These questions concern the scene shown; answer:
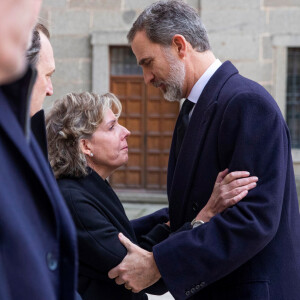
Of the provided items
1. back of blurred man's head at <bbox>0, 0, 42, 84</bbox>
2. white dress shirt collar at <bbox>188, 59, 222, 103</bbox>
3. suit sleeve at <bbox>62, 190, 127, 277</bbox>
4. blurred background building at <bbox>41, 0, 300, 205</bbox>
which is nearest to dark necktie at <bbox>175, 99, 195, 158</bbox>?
white dress shirt collar at <bbox>188, 59, 222, 103</bbox>

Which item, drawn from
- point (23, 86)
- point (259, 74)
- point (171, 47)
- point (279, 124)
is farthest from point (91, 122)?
point (259, 74)

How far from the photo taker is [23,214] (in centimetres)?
111

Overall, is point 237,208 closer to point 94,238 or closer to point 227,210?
point 227,210

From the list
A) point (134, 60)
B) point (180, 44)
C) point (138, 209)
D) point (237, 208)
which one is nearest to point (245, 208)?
point (237, 208)

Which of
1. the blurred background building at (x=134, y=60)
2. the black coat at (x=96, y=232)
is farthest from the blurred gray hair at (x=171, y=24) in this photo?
the blurred background building at (x=134, y=60)

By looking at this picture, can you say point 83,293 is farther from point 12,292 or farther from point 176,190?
point 12,292

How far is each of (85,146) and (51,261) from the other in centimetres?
128

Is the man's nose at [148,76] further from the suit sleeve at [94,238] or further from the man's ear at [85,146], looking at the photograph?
the suit sleeve at [94,238]

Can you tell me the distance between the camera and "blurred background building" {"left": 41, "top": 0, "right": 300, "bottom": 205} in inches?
377

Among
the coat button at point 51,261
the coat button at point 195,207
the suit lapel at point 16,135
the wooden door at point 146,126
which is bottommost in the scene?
the wooden door at point 146,126

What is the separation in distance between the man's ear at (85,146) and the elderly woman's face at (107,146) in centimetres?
1

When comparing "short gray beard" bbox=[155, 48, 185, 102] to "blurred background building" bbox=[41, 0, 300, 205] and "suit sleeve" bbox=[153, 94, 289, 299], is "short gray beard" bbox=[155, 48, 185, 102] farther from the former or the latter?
"blurred background building" bbox=[41, 0, 300, 205]

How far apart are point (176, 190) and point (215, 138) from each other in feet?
0.90

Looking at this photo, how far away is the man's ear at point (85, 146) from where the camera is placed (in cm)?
243
